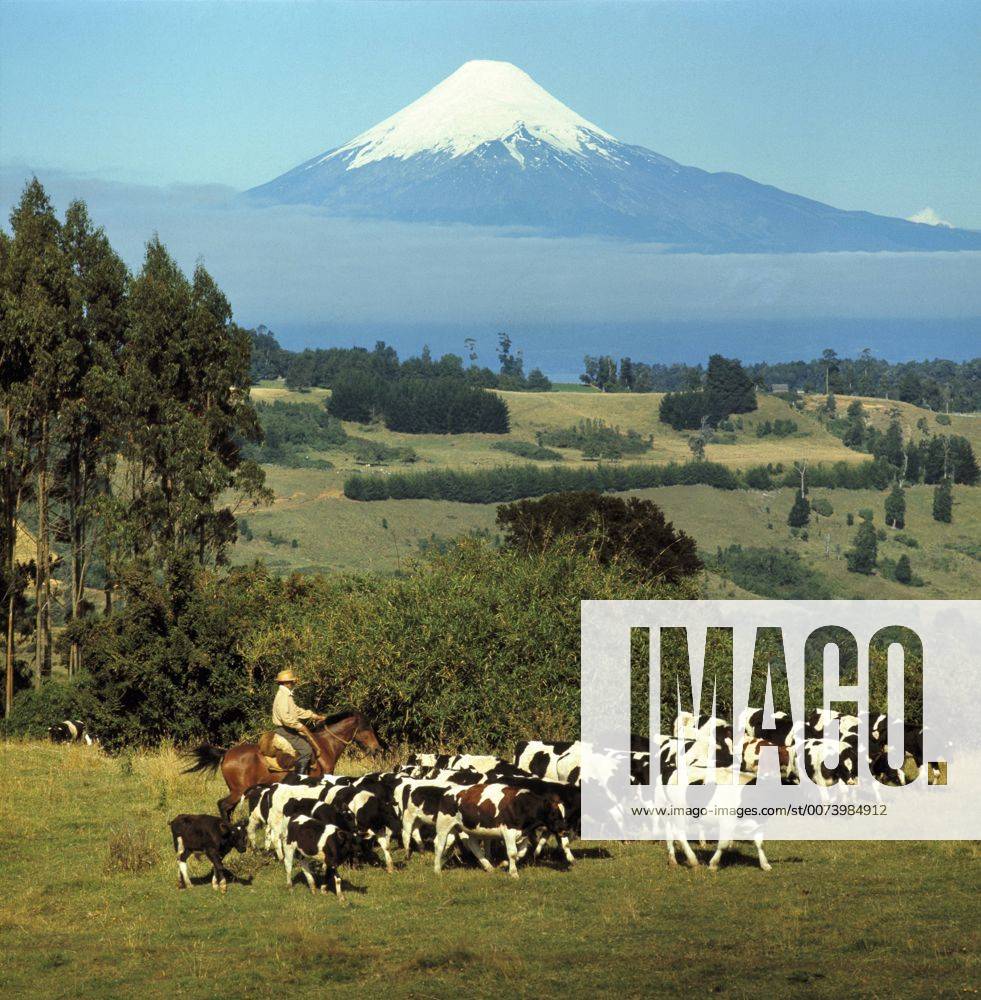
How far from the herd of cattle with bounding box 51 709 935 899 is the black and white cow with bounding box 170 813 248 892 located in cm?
1

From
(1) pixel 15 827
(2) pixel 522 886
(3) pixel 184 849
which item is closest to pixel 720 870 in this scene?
(2) pixel 522 886

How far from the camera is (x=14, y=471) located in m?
44.4

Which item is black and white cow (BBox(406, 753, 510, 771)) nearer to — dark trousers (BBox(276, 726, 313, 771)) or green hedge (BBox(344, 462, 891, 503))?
dark trousers (BBox(276, 726, 313, 771))

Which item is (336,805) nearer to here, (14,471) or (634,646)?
(634,646)

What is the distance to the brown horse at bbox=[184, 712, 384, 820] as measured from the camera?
22.5 meters

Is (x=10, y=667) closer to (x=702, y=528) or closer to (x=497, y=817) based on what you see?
(x=497, y=817)

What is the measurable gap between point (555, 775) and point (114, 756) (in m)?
14.6

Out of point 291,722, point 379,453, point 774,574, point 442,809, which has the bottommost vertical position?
point 774,574

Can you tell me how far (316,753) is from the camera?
22562 millimetres

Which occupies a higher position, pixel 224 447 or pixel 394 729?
pixel 224 447

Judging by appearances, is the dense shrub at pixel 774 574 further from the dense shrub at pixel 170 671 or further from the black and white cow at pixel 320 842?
the black and white cow at pixel 320 842

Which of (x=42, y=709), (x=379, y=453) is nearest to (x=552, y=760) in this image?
(x=42, y=709)

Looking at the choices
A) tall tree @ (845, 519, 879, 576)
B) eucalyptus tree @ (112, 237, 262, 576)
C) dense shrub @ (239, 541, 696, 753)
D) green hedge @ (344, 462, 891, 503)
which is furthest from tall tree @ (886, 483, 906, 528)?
dense shrub @ (239, 541, 696, 753)

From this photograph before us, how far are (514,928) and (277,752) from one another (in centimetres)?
684
